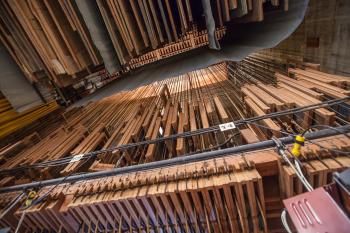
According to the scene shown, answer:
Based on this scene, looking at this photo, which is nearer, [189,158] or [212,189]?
[212,189]

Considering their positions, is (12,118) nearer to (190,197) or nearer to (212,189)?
(190,197)

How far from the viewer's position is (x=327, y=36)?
3.57 m

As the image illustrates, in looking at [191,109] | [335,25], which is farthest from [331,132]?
[335,25]

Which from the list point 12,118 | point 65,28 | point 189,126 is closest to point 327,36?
point 189,126

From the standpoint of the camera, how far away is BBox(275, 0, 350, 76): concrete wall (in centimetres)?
321

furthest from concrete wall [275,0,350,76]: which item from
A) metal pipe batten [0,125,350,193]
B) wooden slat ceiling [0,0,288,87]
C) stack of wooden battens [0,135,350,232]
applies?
stack of wooden battens [0,135,350,232]

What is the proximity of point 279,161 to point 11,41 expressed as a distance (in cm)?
336

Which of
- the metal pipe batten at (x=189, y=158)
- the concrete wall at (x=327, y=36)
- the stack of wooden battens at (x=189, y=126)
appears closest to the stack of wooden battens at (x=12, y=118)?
the stack of wooden battens at (x=189, y=126)

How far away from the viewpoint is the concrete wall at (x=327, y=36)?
10.5 feet

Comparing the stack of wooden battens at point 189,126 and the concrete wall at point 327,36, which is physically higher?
the concrete wall at point 327,36

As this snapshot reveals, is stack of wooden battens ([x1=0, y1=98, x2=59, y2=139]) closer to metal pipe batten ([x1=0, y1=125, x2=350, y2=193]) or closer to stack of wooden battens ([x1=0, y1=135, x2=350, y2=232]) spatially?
metal pipe batten ([x1=0, y1=125, x2=350, y2=193])

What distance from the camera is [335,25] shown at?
3.36 metres

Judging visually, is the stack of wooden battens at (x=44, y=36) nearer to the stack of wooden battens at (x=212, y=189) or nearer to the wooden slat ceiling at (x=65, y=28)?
the wooden slat ceiling at (x=65, y=28)

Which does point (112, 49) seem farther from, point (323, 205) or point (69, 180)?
point (323, 205)
